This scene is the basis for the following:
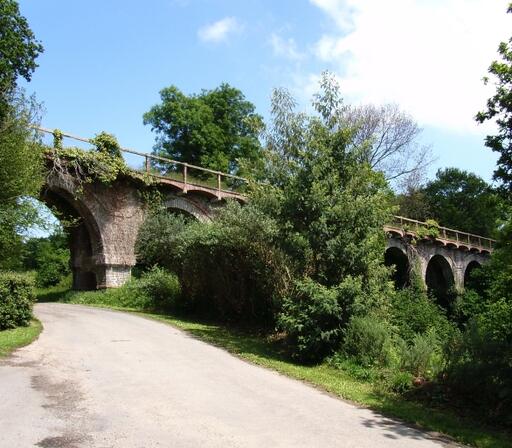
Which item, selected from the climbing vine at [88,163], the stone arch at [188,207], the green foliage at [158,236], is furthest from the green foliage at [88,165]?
the stone arch at [188,207]

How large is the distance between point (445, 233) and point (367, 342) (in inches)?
1772

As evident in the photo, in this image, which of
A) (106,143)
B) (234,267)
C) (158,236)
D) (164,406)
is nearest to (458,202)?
(158,236)

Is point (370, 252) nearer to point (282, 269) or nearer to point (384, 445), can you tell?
point (282, 269)

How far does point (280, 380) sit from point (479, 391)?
3366 millimetres

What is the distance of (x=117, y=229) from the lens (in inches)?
1080

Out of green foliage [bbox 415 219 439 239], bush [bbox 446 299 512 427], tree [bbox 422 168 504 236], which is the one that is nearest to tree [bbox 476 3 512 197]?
bush [bbox 446 299 512 427]

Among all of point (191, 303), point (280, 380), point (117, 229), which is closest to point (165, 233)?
point (117, 229)

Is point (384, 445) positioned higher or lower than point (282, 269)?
lower

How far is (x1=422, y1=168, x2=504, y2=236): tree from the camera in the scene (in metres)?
66.9

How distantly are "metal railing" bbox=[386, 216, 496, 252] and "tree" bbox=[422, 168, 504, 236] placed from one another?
4569 millimetres

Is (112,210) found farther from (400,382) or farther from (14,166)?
(400,382)

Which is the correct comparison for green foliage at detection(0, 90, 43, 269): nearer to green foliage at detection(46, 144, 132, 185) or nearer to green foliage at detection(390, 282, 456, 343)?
green foliage at detection(46, 144, 132, 185)

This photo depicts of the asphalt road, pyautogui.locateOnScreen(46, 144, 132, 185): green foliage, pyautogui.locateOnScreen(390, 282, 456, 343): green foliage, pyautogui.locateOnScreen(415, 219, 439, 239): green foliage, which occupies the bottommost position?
the asphalt road

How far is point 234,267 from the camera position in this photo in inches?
746
